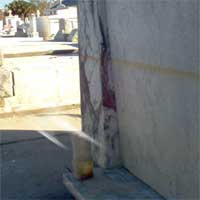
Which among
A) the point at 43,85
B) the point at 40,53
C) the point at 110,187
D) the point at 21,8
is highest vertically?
the point at 21,8

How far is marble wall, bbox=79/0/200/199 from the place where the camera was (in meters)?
2.95

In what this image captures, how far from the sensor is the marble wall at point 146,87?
9.69 feet

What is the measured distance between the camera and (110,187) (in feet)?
11.9

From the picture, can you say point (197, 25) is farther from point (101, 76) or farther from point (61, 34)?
point (61, 34)

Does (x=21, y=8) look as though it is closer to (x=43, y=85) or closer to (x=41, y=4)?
(x=41, y=4)

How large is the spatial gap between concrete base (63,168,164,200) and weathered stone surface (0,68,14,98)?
3736 mm

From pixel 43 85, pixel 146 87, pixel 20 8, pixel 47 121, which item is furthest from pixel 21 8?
pixel 146 87

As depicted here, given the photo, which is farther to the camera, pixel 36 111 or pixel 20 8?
pixel 20 8

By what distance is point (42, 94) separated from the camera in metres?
7.73

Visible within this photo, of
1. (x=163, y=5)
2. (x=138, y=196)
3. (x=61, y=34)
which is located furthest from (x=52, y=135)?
(x=61, y=34)

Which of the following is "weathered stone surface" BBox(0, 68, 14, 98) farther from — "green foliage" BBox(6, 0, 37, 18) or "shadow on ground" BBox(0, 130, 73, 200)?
"green foliage" BBox(6, 0, 37, 18)

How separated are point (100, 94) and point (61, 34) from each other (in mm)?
17755

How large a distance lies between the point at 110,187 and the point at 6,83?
4277 millimetres

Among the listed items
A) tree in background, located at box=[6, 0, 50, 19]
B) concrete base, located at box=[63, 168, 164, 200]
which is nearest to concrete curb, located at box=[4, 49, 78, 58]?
concrete base, located at box=[63, 168, 164, 200]
